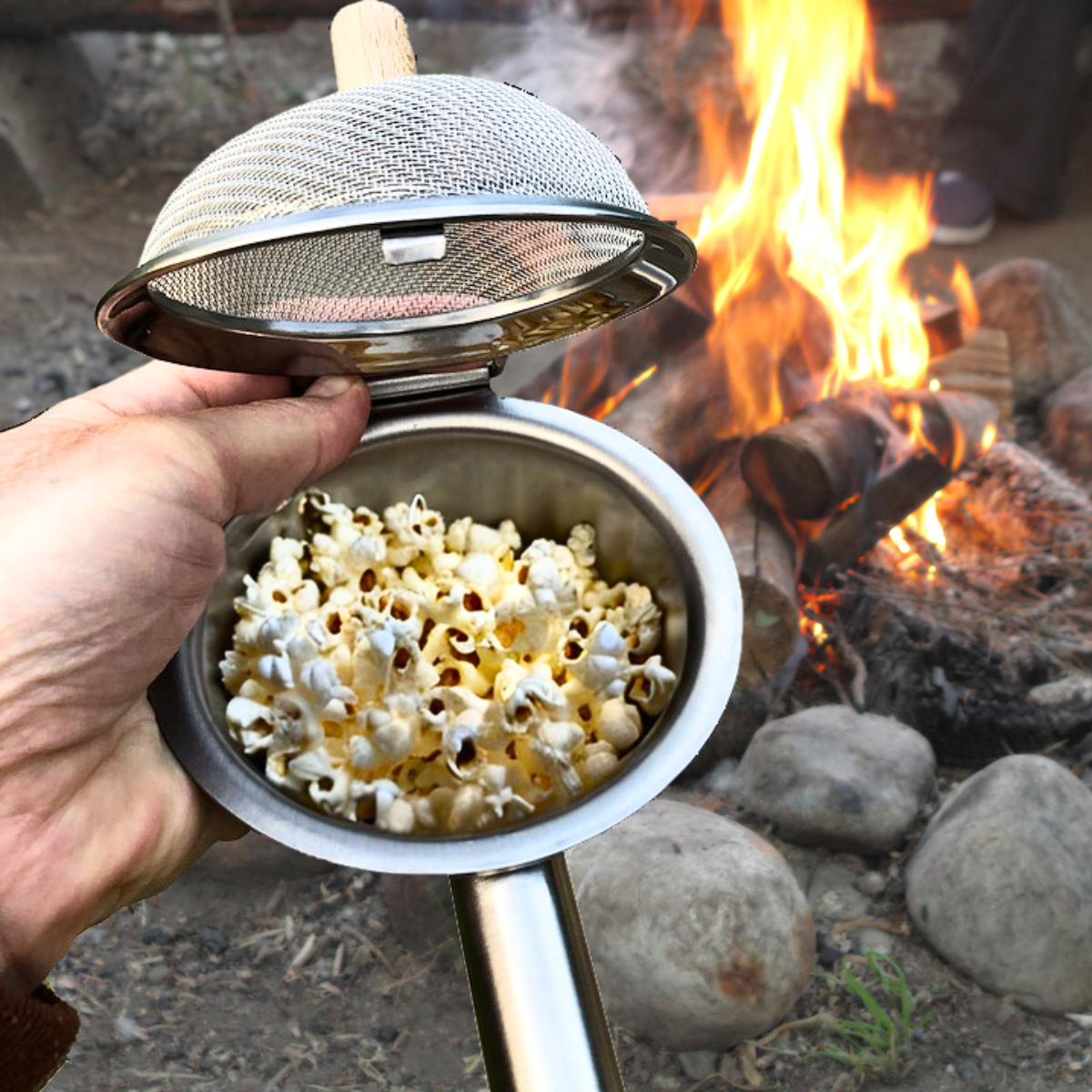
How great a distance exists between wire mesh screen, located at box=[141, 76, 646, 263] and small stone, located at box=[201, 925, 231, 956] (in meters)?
1.11

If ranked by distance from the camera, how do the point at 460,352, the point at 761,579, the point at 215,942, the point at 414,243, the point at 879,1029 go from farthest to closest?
the point at 761,579, the point at 215,942, the point at 879,1029, the point at 460,352, the point at 414,243

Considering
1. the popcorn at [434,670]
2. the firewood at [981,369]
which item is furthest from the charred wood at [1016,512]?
the popcorn at [434,670]

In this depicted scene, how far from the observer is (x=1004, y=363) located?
2.56 metres

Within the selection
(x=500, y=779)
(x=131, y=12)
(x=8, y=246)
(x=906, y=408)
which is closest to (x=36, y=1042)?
(x=500, y=779)

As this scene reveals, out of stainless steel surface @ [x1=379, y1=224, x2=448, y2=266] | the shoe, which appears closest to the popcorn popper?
stainless steel surface @ [x1=379, y1=224, x2=448, y2=266]

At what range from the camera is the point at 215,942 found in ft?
5.51

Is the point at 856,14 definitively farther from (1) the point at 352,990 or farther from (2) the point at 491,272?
(1) the point at 352,990

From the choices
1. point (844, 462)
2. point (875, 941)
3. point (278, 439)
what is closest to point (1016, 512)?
point (844, 462)

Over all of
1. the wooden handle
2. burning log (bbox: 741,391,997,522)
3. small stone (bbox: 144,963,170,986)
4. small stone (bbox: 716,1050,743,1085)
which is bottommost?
small stone (bbox: 144,963,170,986)

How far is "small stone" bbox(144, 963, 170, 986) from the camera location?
163 centimetres

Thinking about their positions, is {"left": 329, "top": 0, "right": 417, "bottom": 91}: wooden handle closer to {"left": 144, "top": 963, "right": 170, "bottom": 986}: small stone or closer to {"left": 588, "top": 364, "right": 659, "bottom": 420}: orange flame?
{"left": 588, "top": 364, "right": 659, "bottom": 420}: orange flame

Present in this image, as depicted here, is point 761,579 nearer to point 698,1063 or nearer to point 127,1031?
point 698,1063

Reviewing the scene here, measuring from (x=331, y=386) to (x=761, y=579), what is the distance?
90 centimetres

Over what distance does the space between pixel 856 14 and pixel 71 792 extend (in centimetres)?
303
